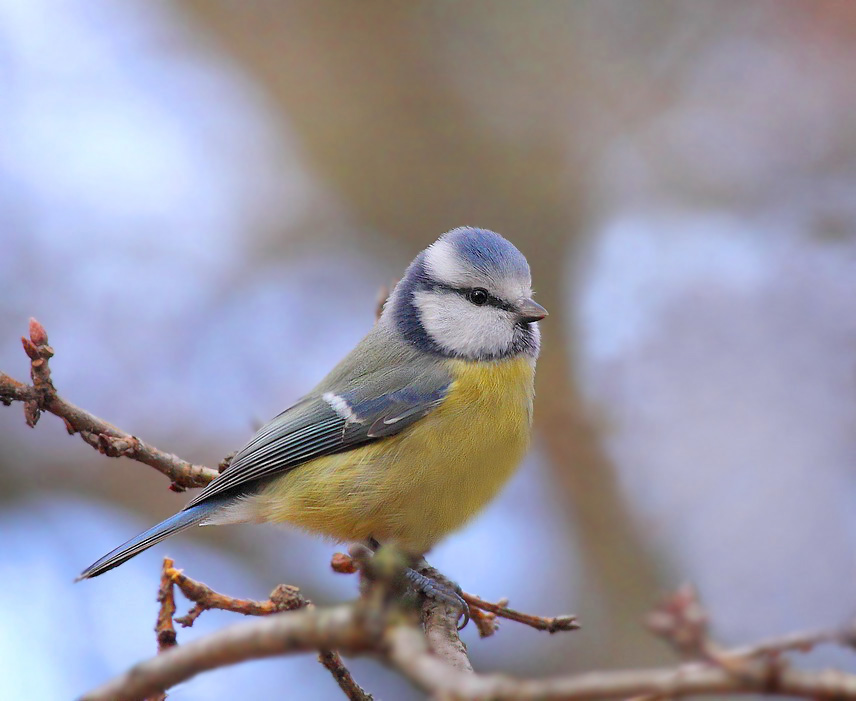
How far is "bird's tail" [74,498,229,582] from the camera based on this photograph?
226 cm

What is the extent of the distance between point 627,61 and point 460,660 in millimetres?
3814

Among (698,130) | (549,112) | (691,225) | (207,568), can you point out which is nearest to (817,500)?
(691,225)

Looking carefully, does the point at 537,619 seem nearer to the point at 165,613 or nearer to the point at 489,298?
the point at 165,613

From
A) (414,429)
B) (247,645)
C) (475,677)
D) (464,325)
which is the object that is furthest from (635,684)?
(464,325)

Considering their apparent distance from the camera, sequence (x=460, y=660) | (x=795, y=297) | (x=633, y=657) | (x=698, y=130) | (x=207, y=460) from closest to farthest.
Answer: (x=460, y=660) < (x=633, y=657) < (x=207, y=460) < (x=795, y=297) < (x=698, y=130)

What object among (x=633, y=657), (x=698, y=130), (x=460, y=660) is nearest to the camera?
(x=460, y=660)

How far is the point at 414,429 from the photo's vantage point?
7.96ft

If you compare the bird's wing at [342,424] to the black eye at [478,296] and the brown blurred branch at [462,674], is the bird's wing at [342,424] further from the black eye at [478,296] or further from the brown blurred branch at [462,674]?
the brown blurred branch at [462,674]

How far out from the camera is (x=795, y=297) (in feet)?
14.2

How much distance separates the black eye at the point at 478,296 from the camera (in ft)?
8.71

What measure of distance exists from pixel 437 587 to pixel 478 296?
899mm

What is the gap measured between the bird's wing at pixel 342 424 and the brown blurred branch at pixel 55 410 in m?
0.26

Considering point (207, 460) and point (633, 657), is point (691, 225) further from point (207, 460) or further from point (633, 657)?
point (207, 460)

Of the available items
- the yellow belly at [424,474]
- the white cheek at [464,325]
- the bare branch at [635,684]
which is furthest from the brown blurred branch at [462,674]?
the white cheek at [464,325]
